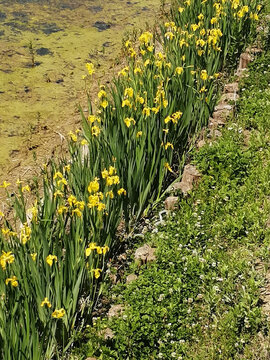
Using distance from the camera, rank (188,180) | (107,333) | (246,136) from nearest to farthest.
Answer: (107,333), (188,180), (246,136)

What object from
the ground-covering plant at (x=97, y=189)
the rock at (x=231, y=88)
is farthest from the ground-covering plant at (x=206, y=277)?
the rock at (x=231, y=88)

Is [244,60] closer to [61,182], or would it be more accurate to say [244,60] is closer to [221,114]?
[221,114]

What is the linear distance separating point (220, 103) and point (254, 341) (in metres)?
3.10

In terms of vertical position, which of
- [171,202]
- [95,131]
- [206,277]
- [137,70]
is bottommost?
[206,277]

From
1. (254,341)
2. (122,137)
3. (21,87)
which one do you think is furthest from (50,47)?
(254,341)

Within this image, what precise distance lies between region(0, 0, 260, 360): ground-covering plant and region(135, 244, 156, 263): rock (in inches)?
8.4

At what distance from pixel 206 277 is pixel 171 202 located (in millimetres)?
896

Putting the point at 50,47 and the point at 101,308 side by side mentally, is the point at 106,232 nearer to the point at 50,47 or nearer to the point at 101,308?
the point at 101,308

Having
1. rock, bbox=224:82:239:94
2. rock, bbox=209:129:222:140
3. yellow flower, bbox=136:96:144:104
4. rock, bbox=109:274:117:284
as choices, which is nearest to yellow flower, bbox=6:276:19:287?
rock, bbox=109:274:117:284

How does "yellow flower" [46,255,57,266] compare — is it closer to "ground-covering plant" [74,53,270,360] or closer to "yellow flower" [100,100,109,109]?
"ground-covering plant" [74,53,270,360]

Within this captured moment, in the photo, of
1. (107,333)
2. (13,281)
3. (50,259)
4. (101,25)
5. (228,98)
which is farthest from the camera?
(101,25)

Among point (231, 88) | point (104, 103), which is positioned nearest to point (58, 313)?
point (104, 103)

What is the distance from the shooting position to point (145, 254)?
382cm

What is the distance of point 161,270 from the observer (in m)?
3.65
